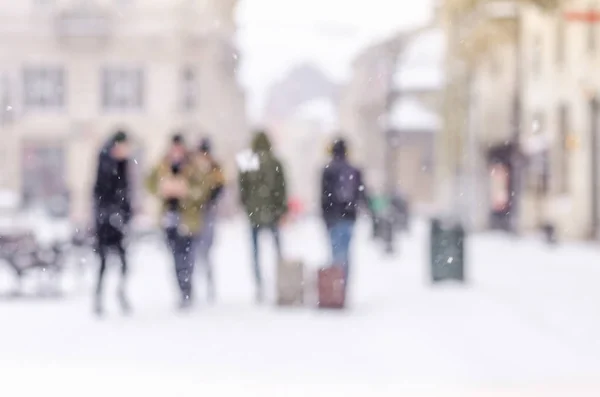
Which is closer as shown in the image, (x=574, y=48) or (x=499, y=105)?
(x=574, y=48)

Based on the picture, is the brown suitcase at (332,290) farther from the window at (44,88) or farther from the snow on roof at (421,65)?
the snow on roof at (421,65)

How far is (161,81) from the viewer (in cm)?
4784

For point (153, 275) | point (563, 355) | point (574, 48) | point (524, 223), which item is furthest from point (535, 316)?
point (524, 223)

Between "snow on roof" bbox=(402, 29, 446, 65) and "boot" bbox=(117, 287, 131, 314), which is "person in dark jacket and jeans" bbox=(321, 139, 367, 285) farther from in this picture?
"snow on roof" bbox=(402, 29, 446, 65)

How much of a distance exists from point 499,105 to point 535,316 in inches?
1329

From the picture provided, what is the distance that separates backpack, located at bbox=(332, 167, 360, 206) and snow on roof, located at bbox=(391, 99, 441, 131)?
57.2m

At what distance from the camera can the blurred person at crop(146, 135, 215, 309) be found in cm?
1392

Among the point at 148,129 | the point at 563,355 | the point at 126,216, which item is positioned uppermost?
the point at 148,129

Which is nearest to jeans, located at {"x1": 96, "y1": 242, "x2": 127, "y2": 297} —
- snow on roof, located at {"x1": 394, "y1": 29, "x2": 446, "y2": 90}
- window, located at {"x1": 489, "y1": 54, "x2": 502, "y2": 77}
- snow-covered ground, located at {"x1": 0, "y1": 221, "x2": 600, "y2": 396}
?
snow-covered ground, located at {"x1": 0, "y1": 221, "x2": 600, "y2": 396}

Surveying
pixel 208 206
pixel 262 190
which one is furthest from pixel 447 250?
pixel 208 206

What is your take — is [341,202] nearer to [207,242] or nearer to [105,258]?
[207,242]

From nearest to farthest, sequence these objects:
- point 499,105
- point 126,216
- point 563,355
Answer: point 563,355, point 126,216, point 499,105

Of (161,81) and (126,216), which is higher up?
(161,81)

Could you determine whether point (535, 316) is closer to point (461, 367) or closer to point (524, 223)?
point (461, 367)
